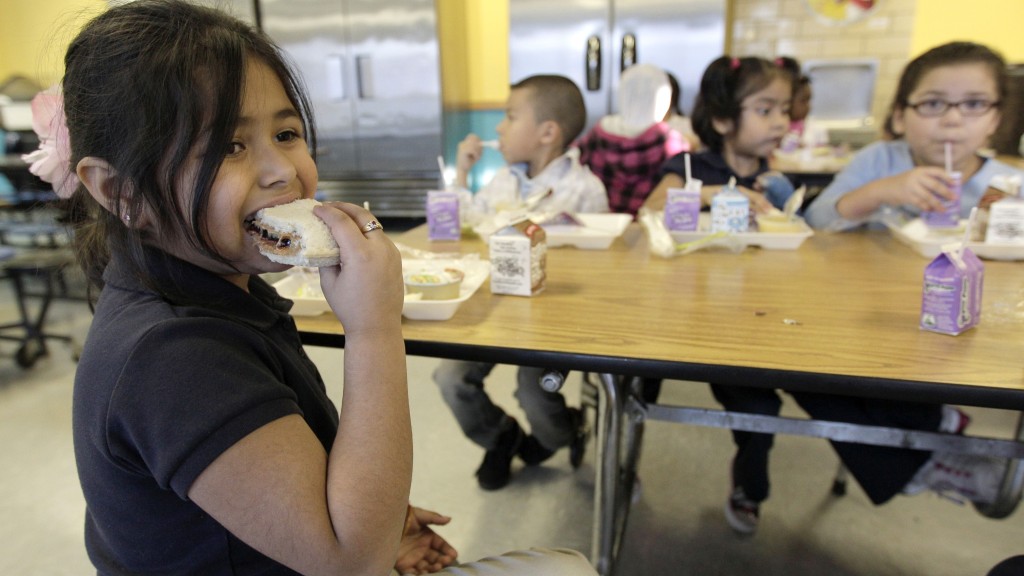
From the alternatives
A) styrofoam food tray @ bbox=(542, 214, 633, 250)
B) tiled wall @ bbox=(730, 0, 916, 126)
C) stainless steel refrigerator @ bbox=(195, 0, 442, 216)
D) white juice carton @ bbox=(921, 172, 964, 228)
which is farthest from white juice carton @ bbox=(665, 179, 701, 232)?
tiled wall @ bbox=(730, 0, 916, 126)

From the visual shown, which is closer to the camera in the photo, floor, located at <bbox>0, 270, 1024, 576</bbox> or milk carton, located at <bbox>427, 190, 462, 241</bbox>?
floor, located at <bbox>0, 270, 1024, 576</bbox>

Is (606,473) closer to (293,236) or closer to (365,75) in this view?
(293,236)

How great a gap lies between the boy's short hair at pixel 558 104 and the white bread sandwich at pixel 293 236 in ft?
5.19

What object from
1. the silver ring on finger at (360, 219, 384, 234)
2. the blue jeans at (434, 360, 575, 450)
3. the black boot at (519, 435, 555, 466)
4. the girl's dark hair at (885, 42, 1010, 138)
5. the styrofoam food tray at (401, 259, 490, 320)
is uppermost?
the girl's dark hair at (885, 42, 1010, 138)

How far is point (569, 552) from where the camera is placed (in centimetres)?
87

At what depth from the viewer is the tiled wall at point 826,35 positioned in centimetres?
447

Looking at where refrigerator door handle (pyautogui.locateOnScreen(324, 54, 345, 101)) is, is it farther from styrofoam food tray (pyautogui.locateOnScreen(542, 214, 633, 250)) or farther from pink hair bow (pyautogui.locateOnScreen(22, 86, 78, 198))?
pink hair bow (pyautogui.locateOnScreen(22, 86, 78, 198))

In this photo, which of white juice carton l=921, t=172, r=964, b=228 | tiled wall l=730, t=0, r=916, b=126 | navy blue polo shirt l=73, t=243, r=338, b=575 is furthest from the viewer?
tiled wall l=730, t=0, r=916, b=126

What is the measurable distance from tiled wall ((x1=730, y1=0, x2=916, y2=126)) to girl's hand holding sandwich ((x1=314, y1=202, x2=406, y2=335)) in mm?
4651

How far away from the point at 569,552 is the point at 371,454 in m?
0.36

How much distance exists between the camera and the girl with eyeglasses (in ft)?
4.91

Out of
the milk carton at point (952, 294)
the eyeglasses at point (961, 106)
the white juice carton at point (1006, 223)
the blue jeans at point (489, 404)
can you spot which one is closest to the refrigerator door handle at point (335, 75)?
the blue jeans at point (489, 404)

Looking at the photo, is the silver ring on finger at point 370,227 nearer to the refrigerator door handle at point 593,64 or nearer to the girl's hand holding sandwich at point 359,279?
the girl's hand holding sandwich at point 359,279

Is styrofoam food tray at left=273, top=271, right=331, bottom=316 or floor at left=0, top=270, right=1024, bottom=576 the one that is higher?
styrofoam food tray at left=273, top=271, right=331, bottom=316
